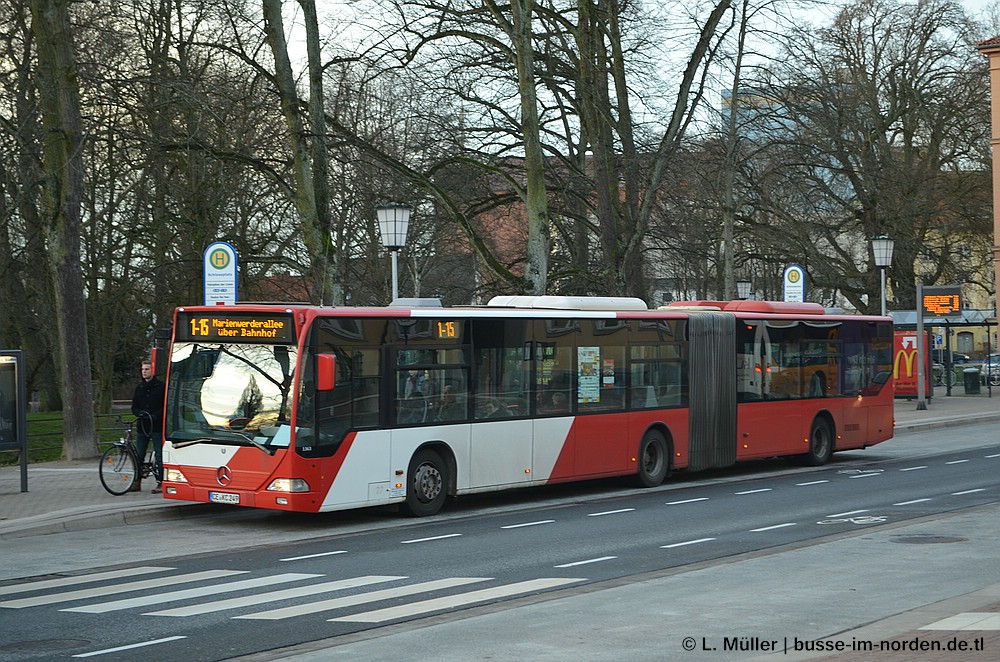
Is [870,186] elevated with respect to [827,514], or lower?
elevated

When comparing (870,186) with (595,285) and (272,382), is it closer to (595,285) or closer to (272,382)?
(595,285)

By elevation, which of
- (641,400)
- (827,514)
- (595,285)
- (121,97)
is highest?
(121,97)

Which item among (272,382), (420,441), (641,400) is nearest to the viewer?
(272,382)

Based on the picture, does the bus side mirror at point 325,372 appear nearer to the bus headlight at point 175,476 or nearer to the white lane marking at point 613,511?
the bus headlight at point 175,476

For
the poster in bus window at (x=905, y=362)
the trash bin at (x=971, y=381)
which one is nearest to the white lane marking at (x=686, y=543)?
the poster in bus window at (x=905, y=362)

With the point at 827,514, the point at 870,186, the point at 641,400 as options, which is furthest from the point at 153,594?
the point at 870,186

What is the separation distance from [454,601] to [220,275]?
983 centimetres

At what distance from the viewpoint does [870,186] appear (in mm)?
48000

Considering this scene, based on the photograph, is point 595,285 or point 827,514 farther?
point 595,285

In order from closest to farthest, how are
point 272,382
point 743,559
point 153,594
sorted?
point 153,594 → point 743,559 → point 272,382

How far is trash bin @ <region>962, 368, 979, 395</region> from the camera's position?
5056cm

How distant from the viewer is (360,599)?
10.9 m

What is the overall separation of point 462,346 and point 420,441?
59.0 inches

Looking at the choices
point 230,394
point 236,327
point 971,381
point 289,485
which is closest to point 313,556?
point 289,485
